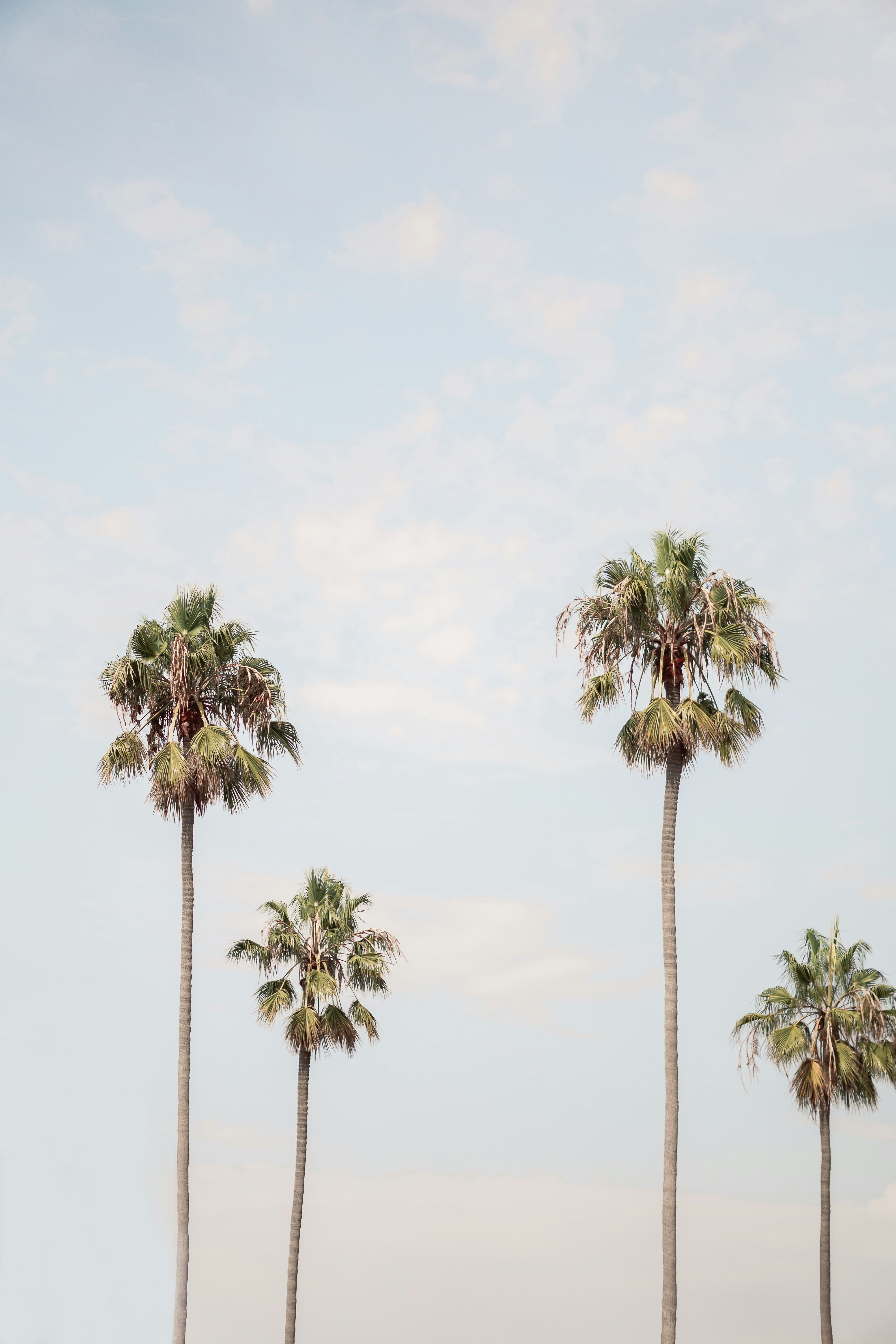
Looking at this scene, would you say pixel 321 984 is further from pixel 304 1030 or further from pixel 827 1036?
pixel 827 1036

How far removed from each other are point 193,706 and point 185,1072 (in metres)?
7.55

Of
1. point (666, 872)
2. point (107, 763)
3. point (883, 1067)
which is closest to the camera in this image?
point (666, 872)

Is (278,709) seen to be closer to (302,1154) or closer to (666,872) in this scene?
(666,872)

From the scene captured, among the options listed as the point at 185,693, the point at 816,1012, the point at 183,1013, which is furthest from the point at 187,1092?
the point at 816,1012

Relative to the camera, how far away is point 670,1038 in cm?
2312

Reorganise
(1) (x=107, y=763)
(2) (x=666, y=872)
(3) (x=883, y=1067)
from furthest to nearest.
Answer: (3) (x=883, y=1067), (1) (x=107, y=763), (2) (x=666, y=872)

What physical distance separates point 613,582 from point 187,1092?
44.7 ft

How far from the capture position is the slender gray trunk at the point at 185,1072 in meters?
23.8

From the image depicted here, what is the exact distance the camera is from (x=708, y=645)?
24547 mm

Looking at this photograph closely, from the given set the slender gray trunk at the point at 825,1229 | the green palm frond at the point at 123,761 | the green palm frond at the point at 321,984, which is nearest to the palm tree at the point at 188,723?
the green palm frond at the point at 123,761

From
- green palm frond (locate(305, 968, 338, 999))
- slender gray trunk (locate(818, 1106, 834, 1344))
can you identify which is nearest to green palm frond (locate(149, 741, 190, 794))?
green palm frond (locate(305, 968, 338, 999))

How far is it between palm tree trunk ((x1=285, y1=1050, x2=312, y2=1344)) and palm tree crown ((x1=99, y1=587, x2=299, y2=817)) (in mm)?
10279

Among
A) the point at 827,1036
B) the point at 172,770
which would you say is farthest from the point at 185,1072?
the point at 827,1036

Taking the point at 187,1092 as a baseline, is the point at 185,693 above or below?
above
